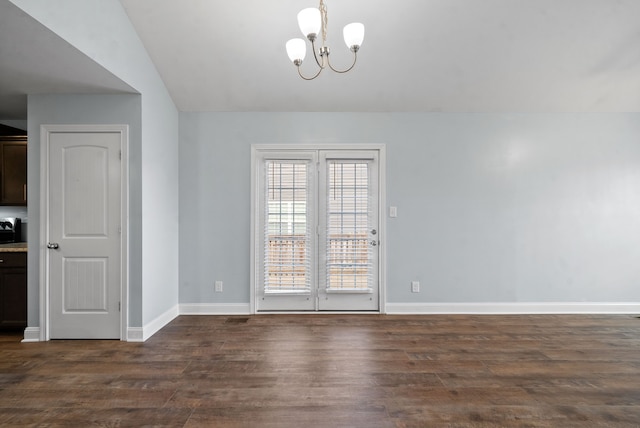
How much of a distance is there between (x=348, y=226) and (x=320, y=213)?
38 cm

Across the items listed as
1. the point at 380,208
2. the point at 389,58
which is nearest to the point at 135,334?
the point at 380,208

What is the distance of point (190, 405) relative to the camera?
234 centimetres

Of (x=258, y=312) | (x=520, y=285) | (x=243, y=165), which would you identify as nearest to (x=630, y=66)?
(x=520, y=285)

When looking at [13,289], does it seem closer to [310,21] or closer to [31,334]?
[31,334]

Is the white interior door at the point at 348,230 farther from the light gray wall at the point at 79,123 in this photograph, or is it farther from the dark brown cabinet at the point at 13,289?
the dark brown cabinet at the point at 13,289

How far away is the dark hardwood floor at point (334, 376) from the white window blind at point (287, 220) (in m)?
0.77

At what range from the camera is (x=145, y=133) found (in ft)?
12.1

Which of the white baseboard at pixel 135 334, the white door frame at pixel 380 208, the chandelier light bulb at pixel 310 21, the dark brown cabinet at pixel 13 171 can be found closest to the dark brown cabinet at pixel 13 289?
the dark brown cabinet at pixel 13 171

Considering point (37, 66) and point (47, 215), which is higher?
point (37, 66)

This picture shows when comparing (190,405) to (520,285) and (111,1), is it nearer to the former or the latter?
(111,1)

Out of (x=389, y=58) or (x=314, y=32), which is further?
(x=389, y=58)

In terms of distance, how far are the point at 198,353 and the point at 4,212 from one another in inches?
129

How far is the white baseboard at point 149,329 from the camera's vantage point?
3.58m

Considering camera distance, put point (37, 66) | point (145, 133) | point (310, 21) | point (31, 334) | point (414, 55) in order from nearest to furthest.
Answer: point (310, 21) < point (37, 66) < point (31, 334) < point (145, 133) < point (414, 55)
